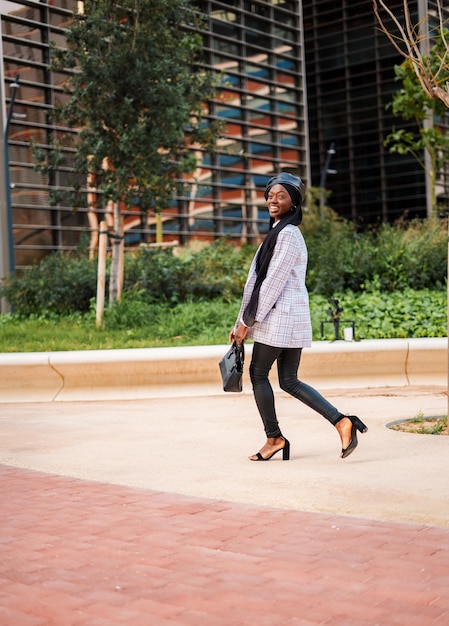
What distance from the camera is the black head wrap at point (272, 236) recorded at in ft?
20.1

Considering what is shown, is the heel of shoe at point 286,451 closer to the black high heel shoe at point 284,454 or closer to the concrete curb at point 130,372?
the black high heel shoe at point 284,454

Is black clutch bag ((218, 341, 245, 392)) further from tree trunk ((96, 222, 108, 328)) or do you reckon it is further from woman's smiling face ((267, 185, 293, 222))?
tree trunk ((96, 222, 108, 328))

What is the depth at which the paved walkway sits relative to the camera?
3.45 metres

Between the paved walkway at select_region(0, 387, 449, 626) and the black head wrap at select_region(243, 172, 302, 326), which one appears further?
the black head wrap at select_region(243, 172, 302, 326)

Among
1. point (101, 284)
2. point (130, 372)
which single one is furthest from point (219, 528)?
point (101, 284)

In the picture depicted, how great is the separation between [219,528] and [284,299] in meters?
1.95

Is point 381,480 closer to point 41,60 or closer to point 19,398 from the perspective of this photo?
point 19,398

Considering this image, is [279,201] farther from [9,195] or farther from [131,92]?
[9,195]

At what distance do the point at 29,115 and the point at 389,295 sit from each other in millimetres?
26867

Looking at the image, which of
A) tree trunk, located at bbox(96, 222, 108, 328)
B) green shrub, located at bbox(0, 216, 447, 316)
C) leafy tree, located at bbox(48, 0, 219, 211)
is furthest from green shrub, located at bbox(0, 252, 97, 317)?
tree trunk, located at bbox(96, 222, 108, 328)

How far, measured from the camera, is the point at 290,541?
4.32 metres

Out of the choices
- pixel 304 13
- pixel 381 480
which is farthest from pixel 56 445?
pixel 304 13

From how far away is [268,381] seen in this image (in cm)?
628

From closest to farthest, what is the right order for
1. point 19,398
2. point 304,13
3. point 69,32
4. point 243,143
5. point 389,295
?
point 19,398
point 389,295
point 69,32
point 243,143
point 304,13
